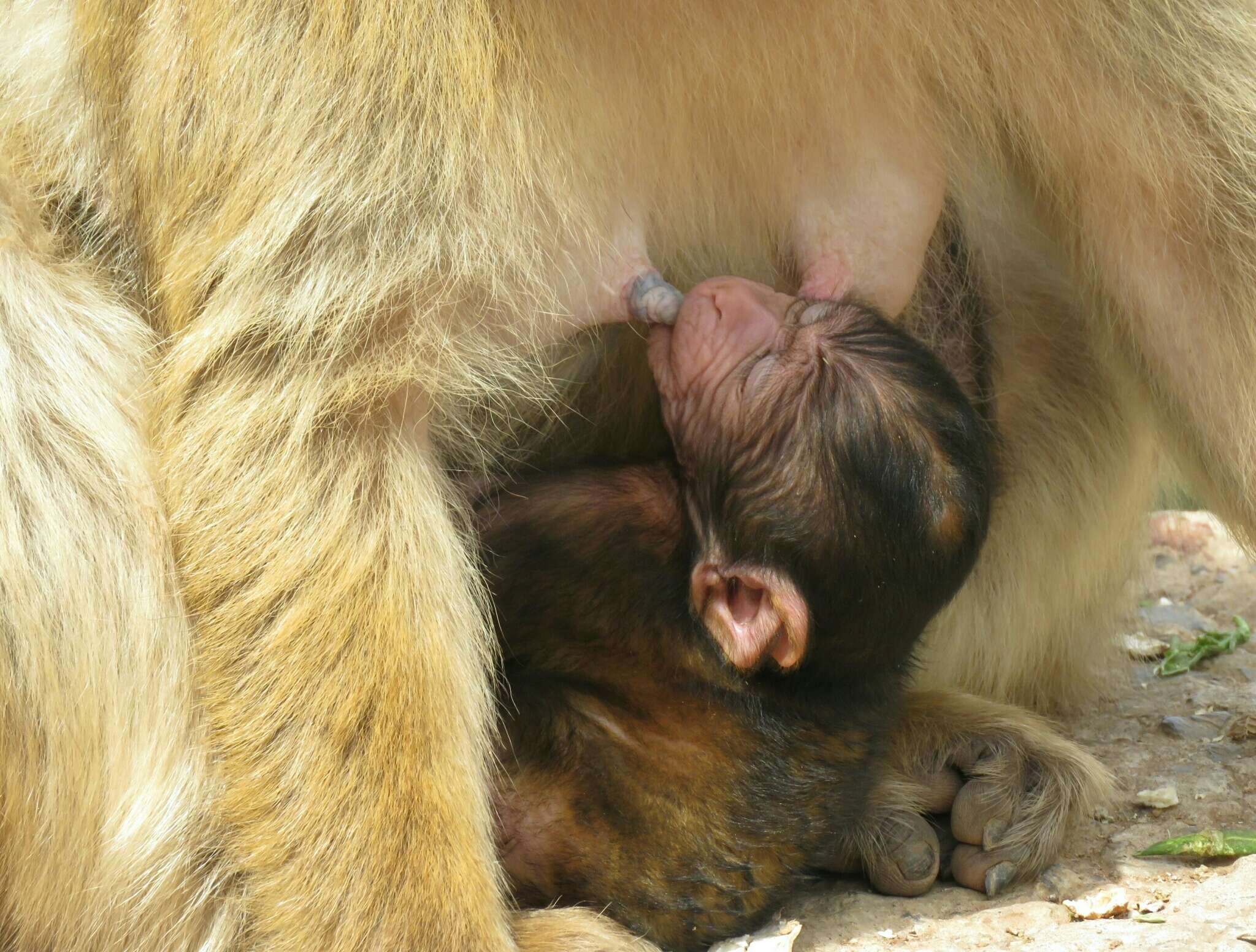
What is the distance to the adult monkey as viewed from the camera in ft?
8.63

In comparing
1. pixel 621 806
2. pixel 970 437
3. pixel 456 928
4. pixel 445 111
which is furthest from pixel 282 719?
pixel 970 437

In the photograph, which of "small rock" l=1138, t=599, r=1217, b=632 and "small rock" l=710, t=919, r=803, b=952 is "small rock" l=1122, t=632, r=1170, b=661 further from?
"small rock" l=710, t=919, r=803, b=952

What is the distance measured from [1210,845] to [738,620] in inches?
41.9

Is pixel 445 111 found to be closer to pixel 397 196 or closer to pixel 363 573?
pixel 397 196

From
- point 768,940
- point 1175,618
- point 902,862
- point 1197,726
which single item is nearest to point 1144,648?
point 1175,618

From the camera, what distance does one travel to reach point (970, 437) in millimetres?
3148

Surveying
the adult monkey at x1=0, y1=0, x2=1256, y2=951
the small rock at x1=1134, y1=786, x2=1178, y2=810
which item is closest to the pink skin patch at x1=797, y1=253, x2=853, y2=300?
the adult monkey at x1=0, y1=0, x2=1256, y2=951

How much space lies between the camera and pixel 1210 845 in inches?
124

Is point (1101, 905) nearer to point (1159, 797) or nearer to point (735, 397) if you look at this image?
point (1159, 797)

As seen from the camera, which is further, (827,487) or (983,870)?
(983,870)

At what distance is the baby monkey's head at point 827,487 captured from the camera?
9.99 feet

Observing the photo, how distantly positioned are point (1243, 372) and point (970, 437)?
59cm

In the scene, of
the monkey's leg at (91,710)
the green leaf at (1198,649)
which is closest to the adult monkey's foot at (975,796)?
the green leaf at (1198,649)

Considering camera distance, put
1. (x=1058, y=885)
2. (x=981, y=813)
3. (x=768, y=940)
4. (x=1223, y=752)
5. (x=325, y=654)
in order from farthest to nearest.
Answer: (x=1223, y=752) < (x=981, y=813) < (x=1058, y=885) < (x=768, y=940) < (x=325, y=654)
